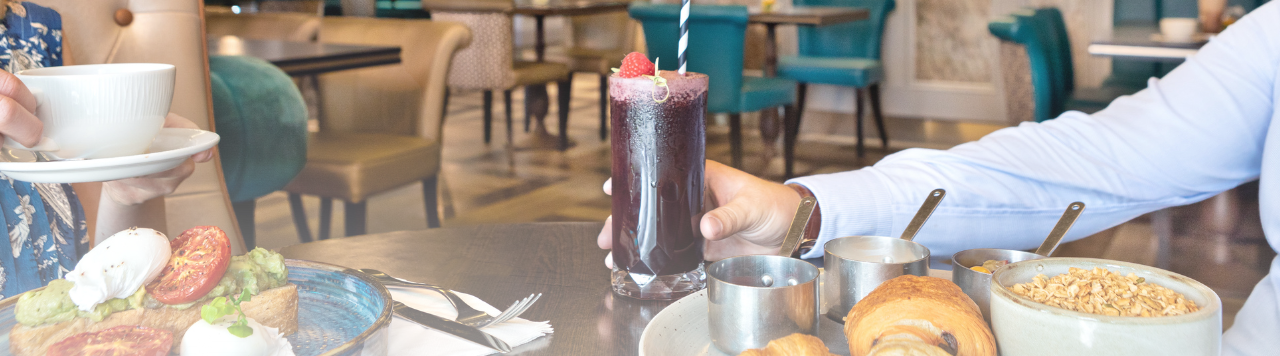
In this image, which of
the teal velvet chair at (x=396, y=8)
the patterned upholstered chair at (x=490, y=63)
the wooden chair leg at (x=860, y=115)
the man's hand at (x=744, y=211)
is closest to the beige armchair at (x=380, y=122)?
the patterned upholstered chair at (x=490, y=63)

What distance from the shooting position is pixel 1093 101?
307 centimetres

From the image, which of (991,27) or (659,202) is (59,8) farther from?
(991,27)

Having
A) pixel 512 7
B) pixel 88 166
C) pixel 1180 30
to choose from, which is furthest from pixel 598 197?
pixel 88 166

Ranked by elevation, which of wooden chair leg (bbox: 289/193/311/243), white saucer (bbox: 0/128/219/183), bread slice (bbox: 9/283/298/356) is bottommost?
wooden chair leg (bbox: 289/193/311/243)

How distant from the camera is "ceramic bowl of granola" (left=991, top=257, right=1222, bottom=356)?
370 millimetres

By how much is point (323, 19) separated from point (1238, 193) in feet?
11.1

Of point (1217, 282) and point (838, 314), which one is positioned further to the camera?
point (1217, 282)

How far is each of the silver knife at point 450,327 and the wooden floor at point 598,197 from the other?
4.40 ft

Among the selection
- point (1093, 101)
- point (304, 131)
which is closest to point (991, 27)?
A: point (1093, 101)

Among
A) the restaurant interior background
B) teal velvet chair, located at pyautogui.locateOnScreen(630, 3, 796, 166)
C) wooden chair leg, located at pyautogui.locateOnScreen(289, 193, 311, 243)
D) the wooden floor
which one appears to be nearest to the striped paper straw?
the wooden floor

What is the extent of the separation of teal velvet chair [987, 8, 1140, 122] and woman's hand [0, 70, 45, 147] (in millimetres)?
2799

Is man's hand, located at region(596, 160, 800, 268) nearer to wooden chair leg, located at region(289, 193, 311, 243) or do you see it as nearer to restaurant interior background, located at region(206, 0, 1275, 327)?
restaurant interior background, located at region(206, 0, 1275, 327)

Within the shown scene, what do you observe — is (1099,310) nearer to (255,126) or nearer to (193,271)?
(193,271)

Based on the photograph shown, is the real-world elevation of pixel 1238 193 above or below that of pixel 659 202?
below
